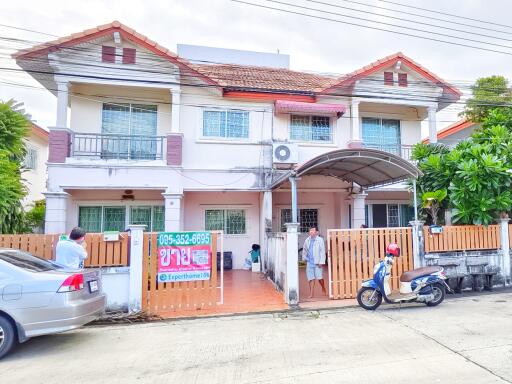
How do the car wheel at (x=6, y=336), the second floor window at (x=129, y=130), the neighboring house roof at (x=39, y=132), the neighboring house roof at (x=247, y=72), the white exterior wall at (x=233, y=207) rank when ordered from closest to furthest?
1. the car wheel at (x=6, y=336)
2. the neighboring house roof at (x=247, y=72)
3. the second floor window at (x=129, y=130)
4. the white exterior wall at (x=233, y=207)
5. the neighboring house roof at (x=39, y=132)

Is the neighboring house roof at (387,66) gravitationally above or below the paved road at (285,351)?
above

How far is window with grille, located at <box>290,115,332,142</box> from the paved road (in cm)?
709

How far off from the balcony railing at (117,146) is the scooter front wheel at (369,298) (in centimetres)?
736

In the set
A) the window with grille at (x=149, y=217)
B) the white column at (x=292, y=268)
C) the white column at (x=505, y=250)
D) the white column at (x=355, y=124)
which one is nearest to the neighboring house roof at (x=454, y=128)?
the white column at (x=355, y=124)

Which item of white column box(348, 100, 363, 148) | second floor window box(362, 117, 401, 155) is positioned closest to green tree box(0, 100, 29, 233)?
white column box(348, 100, 363, 148)

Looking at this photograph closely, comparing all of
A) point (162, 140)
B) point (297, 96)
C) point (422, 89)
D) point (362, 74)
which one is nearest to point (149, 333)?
point (162, 140)

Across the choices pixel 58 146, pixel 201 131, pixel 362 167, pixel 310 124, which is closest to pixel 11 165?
pixel 58 146

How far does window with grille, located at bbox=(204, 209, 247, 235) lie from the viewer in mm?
12284

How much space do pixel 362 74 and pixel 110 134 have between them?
8905 mm

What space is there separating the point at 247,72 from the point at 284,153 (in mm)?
→ 4300

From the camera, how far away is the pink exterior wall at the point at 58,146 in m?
9.60

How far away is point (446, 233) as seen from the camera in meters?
8.21

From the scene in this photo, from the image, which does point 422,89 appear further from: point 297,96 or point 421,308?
point 421,308

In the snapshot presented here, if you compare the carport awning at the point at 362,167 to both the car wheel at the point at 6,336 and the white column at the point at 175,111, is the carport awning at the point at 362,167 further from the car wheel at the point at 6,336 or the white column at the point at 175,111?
the car wheel at the point at 6,336
